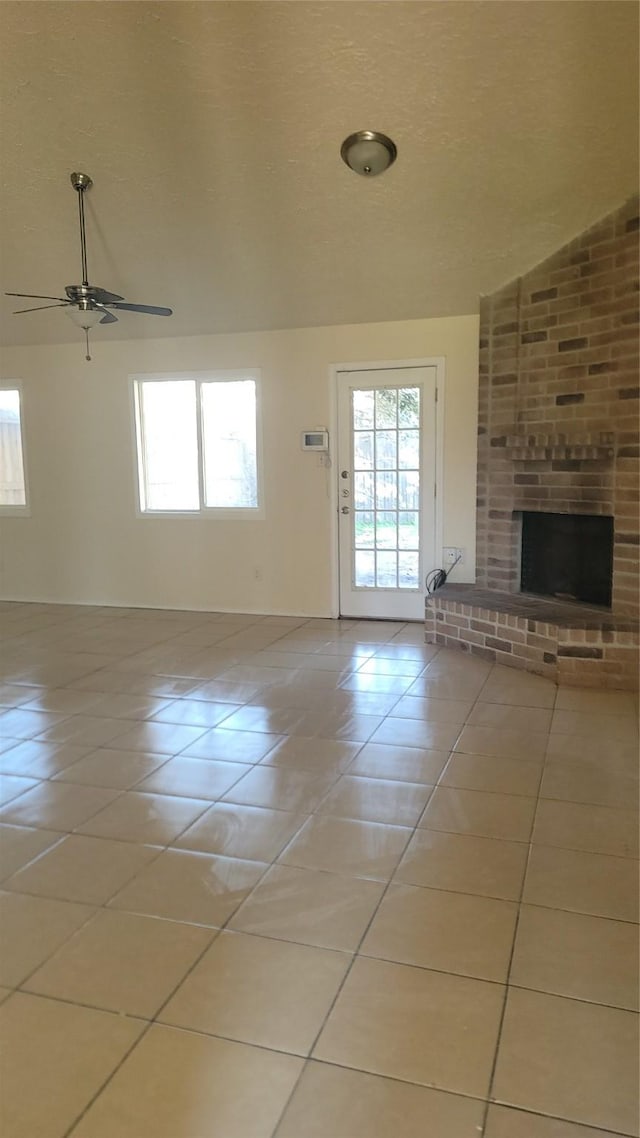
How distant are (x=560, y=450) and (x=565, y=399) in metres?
0.35

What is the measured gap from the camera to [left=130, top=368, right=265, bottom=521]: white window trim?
5.76 m

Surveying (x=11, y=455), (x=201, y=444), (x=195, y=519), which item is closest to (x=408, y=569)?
(x=195, y=519)

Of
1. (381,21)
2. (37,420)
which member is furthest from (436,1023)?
(37,420)

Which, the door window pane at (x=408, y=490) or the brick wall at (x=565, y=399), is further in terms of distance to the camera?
the door window pane at (x=408, y=490)

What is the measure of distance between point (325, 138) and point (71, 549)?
4.22 metres

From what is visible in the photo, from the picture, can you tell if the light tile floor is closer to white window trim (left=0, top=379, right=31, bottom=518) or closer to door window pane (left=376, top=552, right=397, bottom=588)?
door window pane (left=376, top=552, right=397, bottom=588)

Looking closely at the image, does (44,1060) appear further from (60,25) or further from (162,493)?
(162,493)

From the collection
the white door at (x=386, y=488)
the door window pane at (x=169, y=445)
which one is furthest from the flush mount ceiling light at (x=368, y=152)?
the door window pane at (x=169, y=445)

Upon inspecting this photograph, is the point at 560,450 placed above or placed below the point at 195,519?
above

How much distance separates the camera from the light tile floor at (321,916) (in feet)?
4.68

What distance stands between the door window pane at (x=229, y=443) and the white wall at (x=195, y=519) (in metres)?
0.17

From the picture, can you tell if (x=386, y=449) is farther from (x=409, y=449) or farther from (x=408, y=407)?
(x=408, y=407)

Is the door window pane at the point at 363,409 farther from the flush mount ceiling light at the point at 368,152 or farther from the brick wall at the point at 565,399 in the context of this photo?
the flush mount ceiling light at the point at 368,152

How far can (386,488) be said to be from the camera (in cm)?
548
